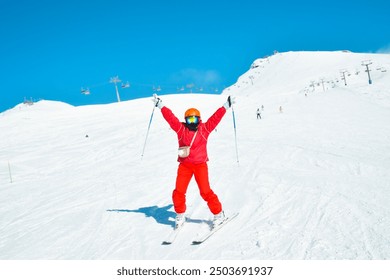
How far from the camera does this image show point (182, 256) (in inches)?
182

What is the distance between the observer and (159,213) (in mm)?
7000

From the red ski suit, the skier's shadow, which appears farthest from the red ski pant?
the skier's shadow

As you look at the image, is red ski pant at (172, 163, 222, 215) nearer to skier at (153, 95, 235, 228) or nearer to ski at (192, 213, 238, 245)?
skier at (153, 95, 235, 228)

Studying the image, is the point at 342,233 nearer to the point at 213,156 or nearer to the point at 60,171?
the point at 213,156

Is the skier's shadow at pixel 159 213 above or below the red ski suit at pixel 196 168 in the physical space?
below

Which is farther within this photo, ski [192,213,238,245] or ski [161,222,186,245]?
ski [161,222,186,245]

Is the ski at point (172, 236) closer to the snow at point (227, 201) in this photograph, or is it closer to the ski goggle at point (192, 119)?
the snow at point (227, 201)

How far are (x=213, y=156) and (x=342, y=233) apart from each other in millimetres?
9324

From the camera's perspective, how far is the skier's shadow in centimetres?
639

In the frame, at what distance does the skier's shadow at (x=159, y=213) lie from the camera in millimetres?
6395

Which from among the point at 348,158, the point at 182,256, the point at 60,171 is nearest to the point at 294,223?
the point at 182,256

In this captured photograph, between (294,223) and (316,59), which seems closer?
(294,223)

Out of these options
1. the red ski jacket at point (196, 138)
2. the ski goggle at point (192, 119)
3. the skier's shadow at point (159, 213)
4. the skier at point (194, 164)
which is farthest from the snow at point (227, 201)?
the ski goggle at point (192, 119)

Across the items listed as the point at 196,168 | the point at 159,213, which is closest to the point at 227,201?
the point at 159,213
